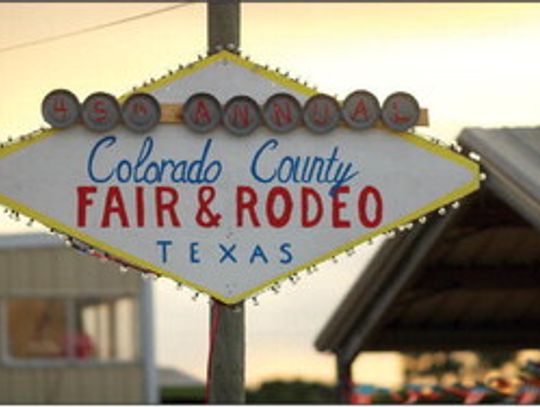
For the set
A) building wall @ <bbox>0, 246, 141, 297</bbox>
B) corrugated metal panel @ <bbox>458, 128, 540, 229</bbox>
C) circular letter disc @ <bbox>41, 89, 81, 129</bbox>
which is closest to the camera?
circular letter disc @ <bbox>41, 89, 81, 129</bbox>

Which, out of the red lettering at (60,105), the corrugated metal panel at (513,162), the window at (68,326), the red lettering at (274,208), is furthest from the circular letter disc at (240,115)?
the window at (68,326)

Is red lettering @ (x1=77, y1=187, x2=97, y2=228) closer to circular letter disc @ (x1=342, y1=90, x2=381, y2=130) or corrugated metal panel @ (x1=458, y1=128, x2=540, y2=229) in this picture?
circular letter disc @ (x1=342, y1=90, x2=381, y2=130)

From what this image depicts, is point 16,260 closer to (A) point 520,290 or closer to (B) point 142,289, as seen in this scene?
(B) point 142,289

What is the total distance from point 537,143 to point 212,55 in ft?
20.2

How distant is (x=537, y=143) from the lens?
2858 centimetres

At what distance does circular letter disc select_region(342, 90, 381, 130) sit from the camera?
24.2 m

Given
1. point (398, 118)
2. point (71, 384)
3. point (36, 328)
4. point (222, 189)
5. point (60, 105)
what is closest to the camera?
point (60, 105)

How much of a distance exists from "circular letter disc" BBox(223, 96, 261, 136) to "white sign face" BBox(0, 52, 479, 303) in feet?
0.43

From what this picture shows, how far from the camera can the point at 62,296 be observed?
160 feet

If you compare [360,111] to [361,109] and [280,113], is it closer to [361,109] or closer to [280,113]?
[361,109]

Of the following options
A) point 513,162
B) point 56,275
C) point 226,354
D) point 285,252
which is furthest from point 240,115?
point 56,275

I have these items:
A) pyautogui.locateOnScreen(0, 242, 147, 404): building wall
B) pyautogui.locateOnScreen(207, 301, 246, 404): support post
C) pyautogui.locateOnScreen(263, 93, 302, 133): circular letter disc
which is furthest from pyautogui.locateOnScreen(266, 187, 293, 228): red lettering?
pyautogui.locateOnScreen(0, 242, 147, 404): building wall

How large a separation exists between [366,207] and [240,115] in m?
1.83

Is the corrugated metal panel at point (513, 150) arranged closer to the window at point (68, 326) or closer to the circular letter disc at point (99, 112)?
the circular letter disc at point (99, 112)
